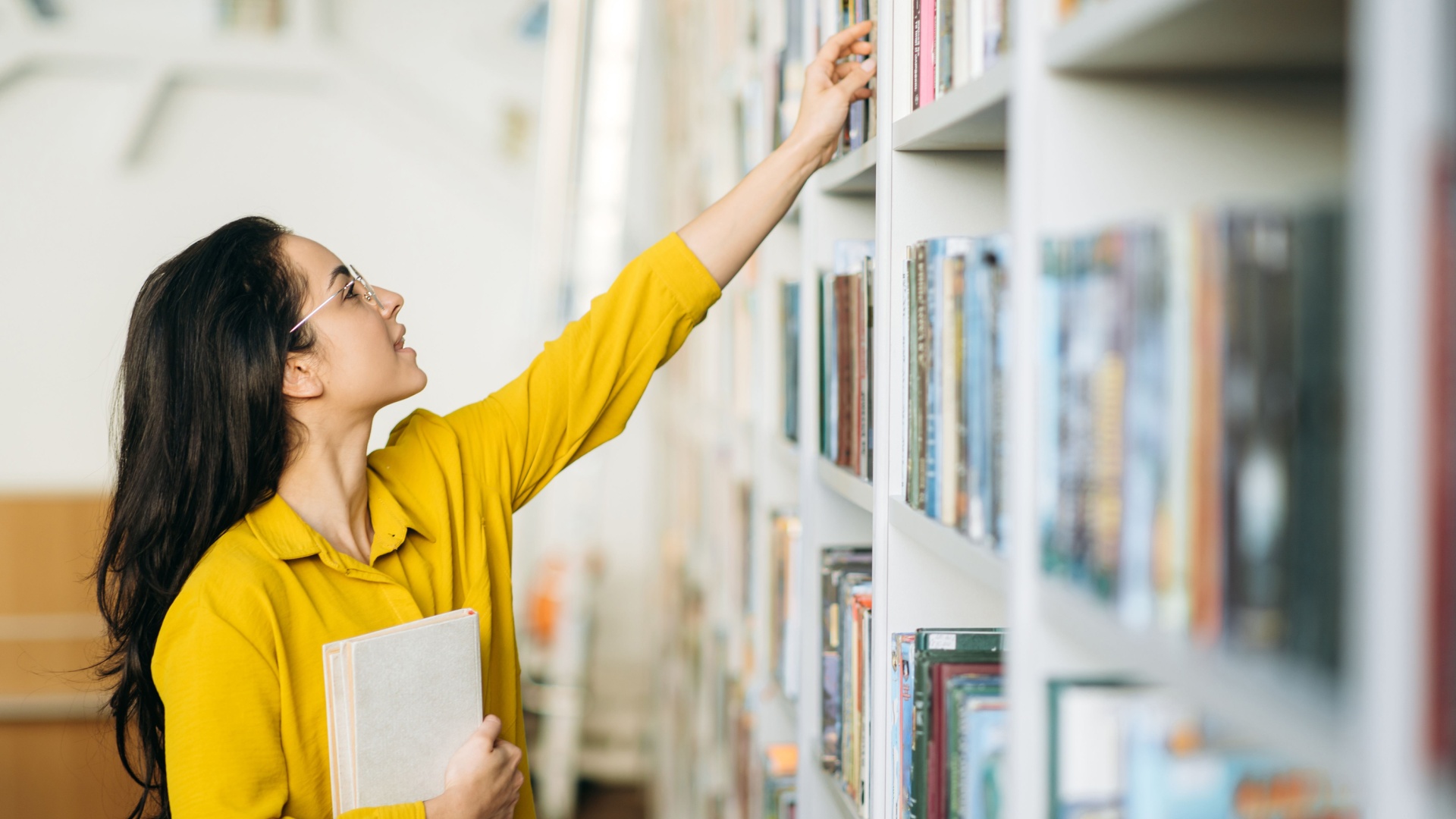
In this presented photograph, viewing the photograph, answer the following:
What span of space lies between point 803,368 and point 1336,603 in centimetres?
110

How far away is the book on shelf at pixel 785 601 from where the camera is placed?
5.32 ft

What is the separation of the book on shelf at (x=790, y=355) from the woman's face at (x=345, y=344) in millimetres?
560

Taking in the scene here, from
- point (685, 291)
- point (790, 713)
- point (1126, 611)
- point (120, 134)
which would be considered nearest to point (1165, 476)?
point (1126, 611)

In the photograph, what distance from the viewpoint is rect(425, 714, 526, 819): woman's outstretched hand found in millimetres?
1164

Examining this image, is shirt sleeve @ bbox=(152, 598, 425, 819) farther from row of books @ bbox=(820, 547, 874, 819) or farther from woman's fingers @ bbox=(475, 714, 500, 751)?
row of books @ bbox=(820, 547, 874, 819)

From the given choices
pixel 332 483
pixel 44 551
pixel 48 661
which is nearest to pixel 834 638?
pixel 332 483

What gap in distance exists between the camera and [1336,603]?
0.43m

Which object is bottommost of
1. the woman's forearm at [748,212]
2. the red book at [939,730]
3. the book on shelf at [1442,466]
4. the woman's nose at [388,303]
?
the red book at [939,730]

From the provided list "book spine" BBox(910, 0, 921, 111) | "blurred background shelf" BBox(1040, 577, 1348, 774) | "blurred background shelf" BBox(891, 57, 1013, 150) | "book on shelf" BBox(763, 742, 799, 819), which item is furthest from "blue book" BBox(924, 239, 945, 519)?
"book on shelf" BBox(763, 742, 799, 819)

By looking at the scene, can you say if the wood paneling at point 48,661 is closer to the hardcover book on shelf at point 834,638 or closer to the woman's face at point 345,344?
the woman's face at point 345,344

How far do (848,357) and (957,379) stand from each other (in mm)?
429

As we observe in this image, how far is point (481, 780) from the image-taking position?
1.18 m

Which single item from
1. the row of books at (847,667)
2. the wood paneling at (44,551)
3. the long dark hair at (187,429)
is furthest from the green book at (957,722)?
the wood paneling at (44,551)

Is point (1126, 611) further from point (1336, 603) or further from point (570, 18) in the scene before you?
point (570, 18)
